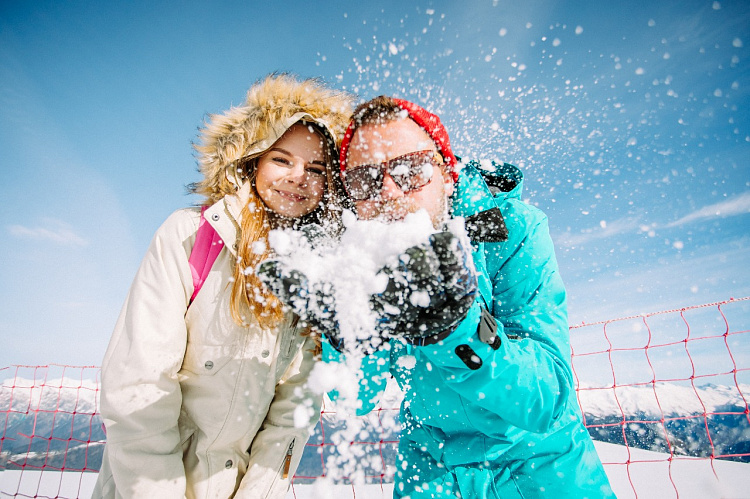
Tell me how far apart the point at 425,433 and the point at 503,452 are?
1.29 feet

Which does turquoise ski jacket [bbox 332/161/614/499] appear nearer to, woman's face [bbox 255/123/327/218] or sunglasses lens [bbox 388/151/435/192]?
sunglasses lens [bbox 388/151/435/192]

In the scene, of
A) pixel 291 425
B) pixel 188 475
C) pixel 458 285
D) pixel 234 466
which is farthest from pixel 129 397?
pixel 458 285

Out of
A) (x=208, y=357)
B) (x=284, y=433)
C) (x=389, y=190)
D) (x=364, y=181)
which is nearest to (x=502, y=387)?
(x=389, y=190)

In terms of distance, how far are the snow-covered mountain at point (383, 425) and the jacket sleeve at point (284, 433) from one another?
222mm

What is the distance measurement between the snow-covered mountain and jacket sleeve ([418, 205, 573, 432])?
2.58 ft

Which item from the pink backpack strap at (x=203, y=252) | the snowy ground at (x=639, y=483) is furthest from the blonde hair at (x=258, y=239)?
the snowy ground at (x=639, y=483)

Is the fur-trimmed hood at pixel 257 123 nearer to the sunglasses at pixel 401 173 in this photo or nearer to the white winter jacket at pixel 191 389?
the white winter jacket at pixel 191 389

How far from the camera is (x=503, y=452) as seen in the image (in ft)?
5.27

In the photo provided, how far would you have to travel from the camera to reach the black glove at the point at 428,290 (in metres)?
1.16

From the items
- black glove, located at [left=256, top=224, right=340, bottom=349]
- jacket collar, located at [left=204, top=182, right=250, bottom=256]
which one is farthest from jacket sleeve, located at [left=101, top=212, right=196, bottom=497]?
black glove, located at [left=256, top=224, right=340, bottom=349]

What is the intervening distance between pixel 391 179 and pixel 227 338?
1193 mm

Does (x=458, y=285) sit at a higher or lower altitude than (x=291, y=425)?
higher

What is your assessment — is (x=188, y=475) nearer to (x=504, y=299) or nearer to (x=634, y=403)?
(x=504, y=299)

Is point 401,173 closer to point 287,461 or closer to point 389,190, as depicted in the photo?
point 389,190
